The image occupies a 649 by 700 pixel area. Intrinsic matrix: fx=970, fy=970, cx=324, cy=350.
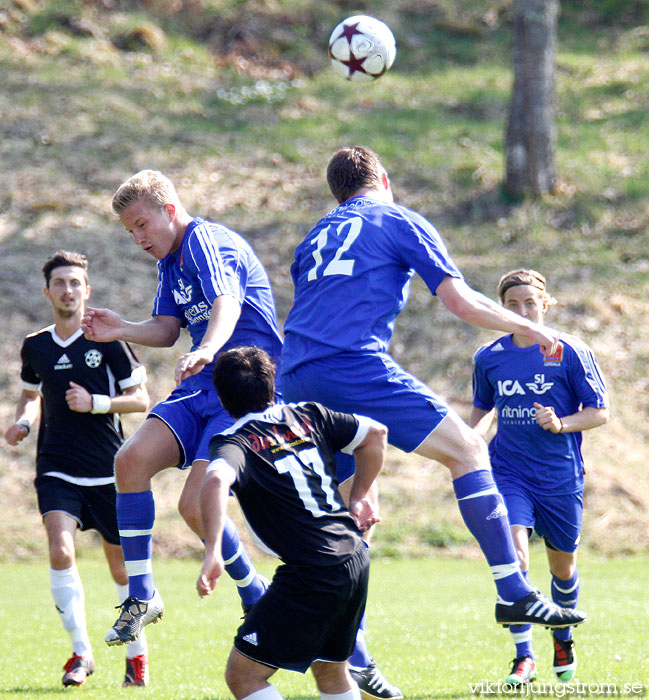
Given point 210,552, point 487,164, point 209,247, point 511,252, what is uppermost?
point 487,164

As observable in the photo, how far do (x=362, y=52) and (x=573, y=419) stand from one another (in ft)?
10.9

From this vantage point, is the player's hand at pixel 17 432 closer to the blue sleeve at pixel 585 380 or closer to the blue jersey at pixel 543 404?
the blue jersey at pixel 543 404

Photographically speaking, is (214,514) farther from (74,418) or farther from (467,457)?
(74,418)

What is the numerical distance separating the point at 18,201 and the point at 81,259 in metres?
11.8

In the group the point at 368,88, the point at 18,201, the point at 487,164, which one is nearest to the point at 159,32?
the point at 368,88

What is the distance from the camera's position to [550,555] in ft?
20.2

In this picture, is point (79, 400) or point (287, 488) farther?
point (79, 400)

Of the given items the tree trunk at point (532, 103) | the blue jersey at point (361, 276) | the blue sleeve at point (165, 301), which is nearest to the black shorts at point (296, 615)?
the blue jersey at point (361, 276)

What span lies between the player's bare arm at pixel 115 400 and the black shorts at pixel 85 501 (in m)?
0.51

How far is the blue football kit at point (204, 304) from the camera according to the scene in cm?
520

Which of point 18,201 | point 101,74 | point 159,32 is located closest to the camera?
point 18,201

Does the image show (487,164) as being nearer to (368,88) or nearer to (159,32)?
(368,88)

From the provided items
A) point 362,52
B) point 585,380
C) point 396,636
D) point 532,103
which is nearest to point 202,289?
point 585,380

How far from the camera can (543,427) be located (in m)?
5.87
